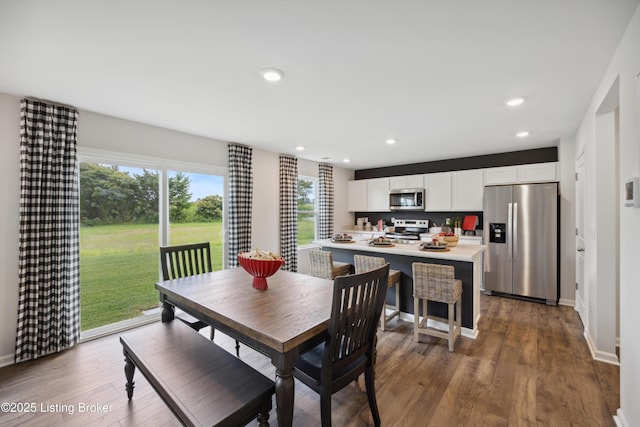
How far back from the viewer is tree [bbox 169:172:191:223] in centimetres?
348

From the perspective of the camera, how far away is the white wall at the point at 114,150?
7.73 feet

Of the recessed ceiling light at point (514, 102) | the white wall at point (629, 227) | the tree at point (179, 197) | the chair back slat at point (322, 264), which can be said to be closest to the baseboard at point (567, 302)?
the white wall at point (629, 227)

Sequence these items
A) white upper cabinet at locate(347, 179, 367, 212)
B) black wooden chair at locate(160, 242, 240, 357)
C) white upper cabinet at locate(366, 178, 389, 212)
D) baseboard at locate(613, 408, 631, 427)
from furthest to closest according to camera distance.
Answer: white upper cabinet at locate(347, 179, 367, 212), white upper cabinet at locate(366, 178, 389, 212), black wooden chair at locate(160, 242, 240, 357), baseboard at locate(613, 408, 631, 427)

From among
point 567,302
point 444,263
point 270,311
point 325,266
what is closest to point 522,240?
point 567,302

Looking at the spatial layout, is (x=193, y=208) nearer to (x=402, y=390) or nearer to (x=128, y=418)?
(x=128, y=418)

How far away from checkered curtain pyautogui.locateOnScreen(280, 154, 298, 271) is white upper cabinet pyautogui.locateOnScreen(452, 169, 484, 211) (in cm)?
293

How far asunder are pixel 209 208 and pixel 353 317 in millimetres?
3089

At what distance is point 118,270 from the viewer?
3.12 meters

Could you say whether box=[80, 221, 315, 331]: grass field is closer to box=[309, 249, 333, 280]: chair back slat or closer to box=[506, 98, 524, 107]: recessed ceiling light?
box=[309, 249, 333, 280]: chair back slat

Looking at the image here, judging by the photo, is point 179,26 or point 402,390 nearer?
point 179,26

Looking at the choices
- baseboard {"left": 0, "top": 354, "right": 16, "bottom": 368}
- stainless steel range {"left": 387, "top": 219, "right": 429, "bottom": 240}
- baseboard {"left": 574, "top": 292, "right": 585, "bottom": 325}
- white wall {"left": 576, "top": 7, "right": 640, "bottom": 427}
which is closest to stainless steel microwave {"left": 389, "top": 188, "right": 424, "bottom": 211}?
stainless steel range {"left": 387, "top": 219, "right": 429, "bottom": 240}

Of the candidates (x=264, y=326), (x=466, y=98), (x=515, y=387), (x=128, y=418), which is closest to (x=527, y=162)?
(x=466, y=98)

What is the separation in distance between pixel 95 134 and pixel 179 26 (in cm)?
207

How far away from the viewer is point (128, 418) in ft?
5.76
